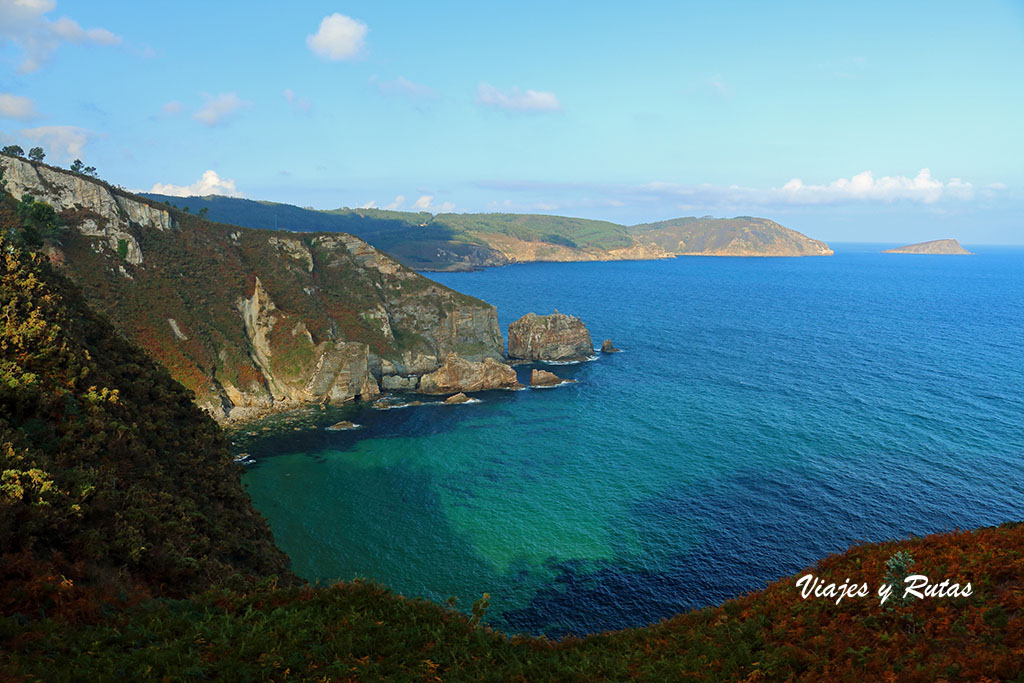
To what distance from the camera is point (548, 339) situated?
5054 inches

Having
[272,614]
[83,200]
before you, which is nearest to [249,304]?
[83,200]

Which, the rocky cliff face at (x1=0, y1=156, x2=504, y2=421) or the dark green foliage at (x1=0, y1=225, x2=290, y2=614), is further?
the rocky cliff face at (x1=0, y1=156, x2=504, y2=421)

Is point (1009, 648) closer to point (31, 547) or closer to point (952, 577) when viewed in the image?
point (952, 577)

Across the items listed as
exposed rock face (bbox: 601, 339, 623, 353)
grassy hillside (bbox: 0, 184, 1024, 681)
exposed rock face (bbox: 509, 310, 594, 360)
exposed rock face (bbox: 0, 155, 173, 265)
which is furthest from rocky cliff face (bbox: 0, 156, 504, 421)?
grassy hillside (bbox: 0, 184, 1024, 681)

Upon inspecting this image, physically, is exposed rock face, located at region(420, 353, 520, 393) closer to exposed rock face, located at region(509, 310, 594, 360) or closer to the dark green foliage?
exposed rock face, located at region(509, 310, 594, 360)

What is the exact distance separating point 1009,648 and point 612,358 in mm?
118583

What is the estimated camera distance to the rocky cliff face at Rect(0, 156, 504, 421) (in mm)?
90938

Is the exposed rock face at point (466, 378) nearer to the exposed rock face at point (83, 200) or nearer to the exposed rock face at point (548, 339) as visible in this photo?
the exposed rock face at point (548, 339)

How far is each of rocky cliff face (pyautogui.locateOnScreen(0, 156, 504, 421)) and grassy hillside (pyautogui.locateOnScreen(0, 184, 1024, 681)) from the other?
67.6m

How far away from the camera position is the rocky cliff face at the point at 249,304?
90.9 metres

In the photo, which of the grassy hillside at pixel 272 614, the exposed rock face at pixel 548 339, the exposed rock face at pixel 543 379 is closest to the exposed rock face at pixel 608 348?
the exposed rock face at pixel 548 339

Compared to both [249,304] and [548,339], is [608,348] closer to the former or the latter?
[548,339]

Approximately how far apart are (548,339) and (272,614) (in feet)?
367

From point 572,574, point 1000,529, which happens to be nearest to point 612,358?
point 572,574
